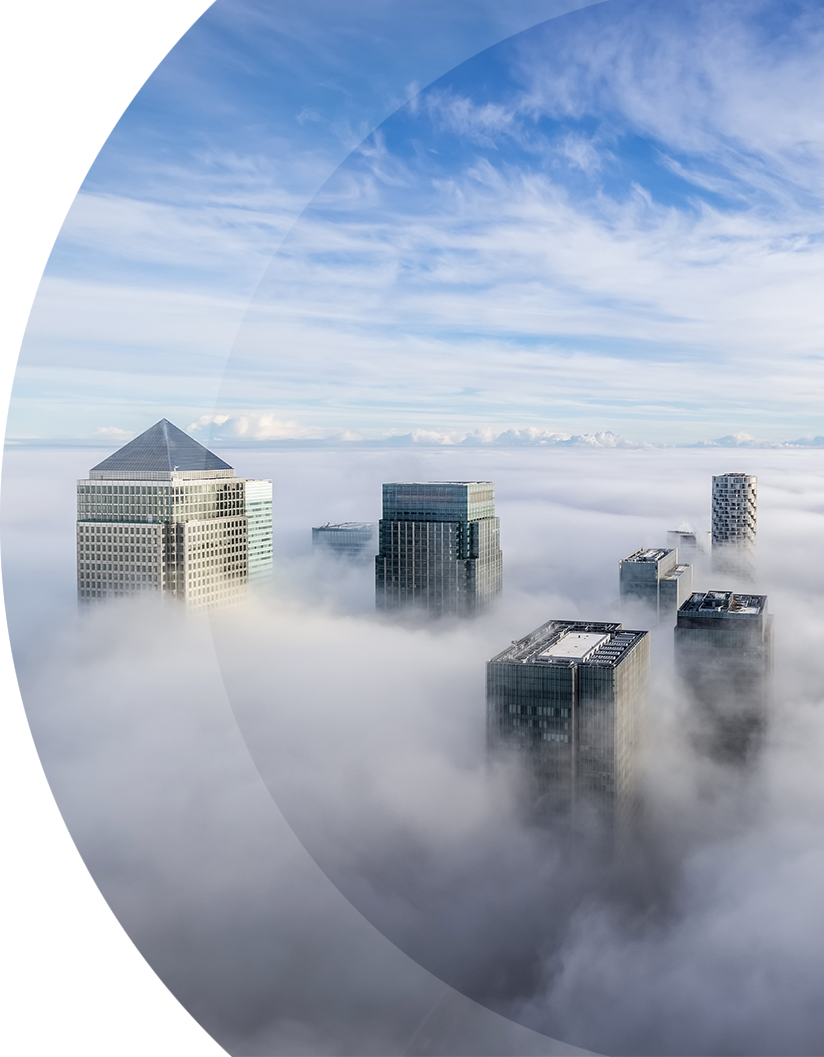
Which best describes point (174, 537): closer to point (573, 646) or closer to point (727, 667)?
point (573, 646)

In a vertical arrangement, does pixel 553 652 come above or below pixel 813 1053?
above

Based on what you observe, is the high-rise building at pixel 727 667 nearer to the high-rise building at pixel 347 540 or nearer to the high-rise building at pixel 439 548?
the high-rise building at pixel 439 548

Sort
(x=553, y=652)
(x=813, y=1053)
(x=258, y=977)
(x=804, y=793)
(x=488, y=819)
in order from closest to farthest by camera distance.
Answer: (x=258, y=977)
(x=813, y=1053)
(x=804, y=793)
(x=488, y=819)
(x=553, y=652)

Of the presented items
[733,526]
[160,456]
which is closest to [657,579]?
[733,526]

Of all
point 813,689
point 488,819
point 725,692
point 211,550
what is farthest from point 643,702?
point 211,550

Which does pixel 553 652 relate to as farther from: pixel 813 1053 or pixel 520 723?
pixel 813 1053
